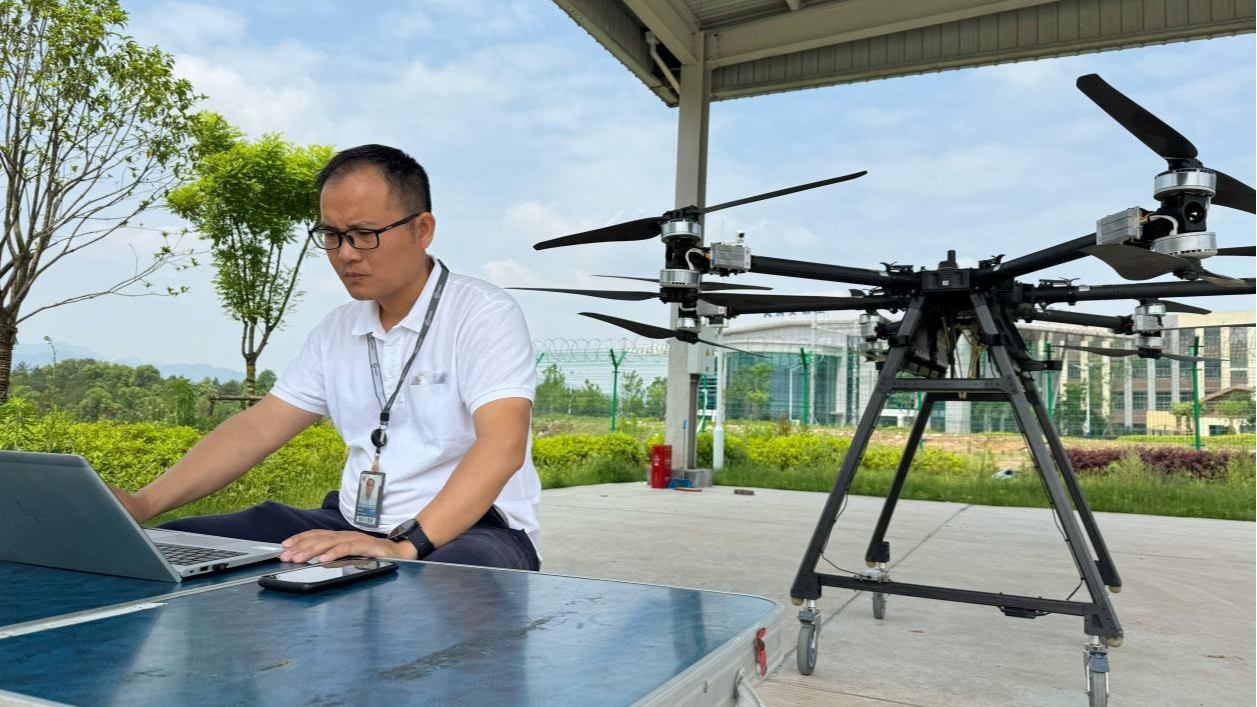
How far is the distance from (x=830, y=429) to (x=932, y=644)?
383 inches

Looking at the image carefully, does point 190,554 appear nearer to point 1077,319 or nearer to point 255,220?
point 1077,319

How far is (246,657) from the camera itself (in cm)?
67

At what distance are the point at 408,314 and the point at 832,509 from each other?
162 centimetres

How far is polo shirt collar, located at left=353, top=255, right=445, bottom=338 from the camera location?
1761 mm

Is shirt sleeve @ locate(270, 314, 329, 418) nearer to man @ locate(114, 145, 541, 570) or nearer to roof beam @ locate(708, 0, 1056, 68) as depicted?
man @ locate(114, 145, 541, 570)

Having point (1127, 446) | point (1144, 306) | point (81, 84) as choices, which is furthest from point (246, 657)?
point (1127, 446)

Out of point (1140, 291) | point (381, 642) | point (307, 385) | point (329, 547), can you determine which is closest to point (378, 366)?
point (307, 385)

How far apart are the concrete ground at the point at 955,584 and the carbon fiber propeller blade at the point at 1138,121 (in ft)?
4.58

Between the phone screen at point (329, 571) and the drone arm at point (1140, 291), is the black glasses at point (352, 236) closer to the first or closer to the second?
the phone screen at point (329, 571)

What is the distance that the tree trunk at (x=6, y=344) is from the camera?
4594mm

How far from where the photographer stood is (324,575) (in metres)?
0.96

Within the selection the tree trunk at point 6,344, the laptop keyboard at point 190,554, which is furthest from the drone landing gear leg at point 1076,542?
the tree trunk at point 6,344

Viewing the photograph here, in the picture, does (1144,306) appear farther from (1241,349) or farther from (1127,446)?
(1241,349)

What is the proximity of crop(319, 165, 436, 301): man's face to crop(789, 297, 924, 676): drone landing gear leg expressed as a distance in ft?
5.34
